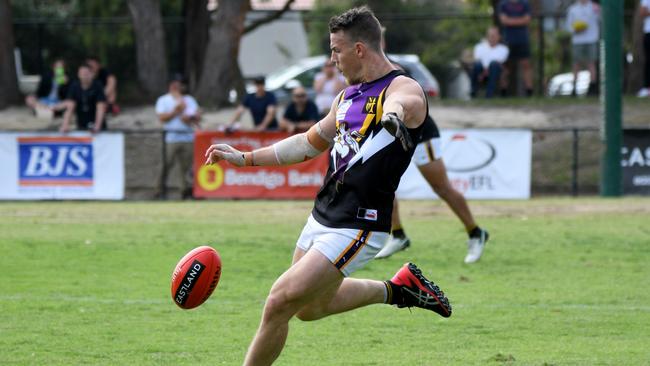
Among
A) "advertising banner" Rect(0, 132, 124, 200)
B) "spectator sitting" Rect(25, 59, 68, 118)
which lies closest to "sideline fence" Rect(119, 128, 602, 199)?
"spectator sitting" Rect(25, 59, 68, 118)

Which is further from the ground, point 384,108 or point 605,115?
point 384,108

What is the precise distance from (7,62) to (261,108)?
28.0 feet

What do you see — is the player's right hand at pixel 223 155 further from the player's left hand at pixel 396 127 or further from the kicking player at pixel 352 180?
the player's left hand at pixel 396 127

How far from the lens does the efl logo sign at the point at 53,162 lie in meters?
20.2

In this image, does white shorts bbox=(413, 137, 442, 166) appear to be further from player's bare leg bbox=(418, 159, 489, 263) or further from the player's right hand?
the player's right hand

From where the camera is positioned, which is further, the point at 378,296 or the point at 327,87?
the point at 327,87

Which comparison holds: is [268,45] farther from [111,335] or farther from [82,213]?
[111,335]

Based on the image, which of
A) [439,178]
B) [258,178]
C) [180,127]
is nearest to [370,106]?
[439,178]

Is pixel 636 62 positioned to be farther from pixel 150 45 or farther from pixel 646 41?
pixel 150 45

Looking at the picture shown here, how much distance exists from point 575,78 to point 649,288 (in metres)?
16.0

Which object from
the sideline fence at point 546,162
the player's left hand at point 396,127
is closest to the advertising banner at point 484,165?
the sideline fence at point 546,162

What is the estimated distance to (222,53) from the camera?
26.3 metres

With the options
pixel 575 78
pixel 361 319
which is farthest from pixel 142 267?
pixel 575 78

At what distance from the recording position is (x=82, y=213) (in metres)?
18.0
